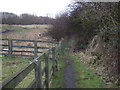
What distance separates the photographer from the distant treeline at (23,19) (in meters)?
15.2

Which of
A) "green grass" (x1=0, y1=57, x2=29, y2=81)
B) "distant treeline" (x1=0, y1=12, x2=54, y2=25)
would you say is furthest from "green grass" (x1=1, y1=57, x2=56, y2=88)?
"distant treeline" (x1=0, y1=12, x2=54, y2=25)

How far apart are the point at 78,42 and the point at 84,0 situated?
30.4ft

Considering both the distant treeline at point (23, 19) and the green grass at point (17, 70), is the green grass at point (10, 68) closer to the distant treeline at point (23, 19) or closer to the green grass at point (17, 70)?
the green grass at point (17, 70)

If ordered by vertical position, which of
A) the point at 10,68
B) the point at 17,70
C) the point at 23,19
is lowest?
the point at 10,68

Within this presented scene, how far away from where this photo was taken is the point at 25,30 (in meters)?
22.7

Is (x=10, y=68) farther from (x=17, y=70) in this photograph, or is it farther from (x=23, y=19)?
(x=23, y=19)

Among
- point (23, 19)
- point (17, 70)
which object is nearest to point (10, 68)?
point (17, 70)

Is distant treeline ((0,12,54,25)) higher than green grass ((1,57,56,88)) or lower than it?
higher

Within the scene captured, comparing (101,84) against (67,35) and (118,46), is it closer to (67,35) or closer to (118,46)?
(118,46)

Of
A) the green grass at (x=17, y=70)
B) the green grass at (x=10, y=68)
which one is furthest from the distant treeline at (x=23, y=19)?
the green grass at (x=17, y=70)

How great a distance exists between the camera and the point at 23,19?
20.2 meters

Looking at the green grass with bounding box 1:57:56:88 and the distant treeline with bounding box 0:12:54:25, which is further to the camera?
the distant treeline with bounding box 0:12:54:25

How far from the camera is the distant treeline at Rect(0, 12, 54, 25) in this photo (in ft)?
50.0

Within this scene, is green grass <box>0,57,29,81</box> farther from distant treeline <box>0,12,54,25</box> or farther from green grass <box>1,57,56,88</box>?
distant treeline <box>0,12,54,25</box>
